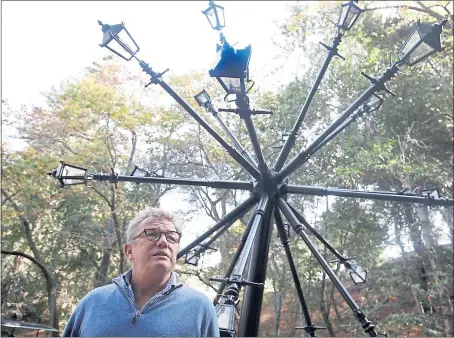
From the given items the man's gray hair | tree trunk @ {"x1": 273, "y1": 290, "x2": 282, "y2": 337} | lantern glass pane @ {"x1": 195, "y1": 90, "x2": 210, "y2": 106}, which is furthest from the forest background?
the man's gray hair

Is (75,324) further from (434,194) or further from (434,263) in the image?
(434,263)

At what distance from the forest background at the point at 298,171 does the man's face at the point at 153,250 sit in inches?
253

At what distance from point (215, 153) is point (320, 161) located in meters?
3.97

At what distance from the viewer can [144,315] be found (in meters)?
1.52

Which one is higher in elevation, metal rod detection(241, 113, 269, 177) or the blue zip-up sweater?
metal rod detection(241, 113, 269, 177)

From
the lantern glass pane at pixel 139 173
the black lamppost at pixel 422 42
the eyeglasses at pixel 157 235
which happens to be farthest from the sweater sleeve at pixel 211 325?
the black lamppost at pixel 422 42

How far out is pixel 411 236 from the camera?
10.6 metres

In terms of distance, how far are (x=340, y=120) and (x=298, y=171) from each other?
776 centimetres

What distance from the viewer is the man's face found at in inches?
67.8

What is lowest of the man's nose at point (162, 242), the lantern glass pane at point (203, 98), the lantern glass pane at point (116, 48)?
the man's nose at point (162, 242)

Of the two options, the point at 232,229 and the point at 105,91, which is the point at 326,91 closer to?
the point at 232,229

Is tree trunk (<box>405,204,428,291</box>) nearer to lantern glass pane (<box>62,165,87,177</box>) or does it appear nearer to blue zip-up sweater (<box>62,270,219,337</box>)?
lantern glass pane (<box>62,165,87,177</box>)

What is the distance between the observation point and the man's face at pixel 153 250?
5.65ft

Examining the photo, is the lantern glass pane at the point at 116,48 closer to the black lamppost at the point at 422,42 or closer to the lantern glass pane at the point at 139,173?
the lantern glass pane at the point at 139,173
